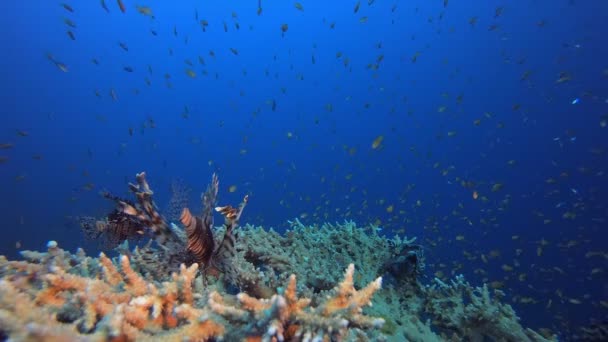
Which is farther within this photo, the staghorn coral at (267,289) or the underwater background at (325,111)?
the underwater background at (325,111)

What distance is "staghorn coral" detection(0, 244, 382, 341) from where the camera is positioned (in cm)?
139

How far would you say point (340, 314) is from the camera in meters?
1.65

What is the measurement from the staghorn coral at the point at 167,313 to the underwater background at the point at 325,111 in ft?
68.2

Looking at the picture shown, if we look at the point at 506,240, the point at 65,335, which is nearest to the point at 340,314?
the point at 65,335

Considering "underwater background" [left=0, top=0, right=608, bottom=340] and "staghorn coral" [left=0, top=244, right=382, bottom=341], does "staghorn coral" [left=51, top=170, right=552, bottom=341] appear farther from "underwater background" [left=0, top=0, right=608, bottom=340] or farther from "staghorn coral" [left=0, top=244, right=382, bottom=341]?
"underwater background" [left=0, top=0, right=608, bottom=340]

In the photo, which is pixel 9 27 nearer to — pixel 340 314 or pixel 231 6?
pixel 231 6

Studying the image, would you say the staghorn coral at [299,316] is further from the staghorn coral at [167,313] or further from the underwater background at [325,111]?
the underwater background at [325,111]

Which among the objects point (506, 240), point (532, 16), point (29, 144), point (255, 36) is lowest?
point (506, 240)

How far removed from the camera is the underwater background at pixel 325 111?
3512 cm

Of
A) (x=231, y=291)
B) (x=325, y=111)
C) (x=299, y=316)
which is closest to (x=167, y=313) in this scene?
(x=299, y=316)

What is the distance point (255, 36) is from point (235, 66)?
28.0 feet

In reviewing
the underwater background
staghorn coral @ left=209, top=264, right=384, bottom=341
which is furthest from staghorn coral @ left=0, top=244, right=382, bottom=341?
the underwater background

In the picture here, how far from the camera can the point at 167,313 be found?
5.72 ft

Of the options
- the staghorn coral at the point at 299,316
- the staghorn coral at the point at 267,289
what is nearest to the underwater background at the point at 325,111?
the staghorn coral at the point at 267,289
